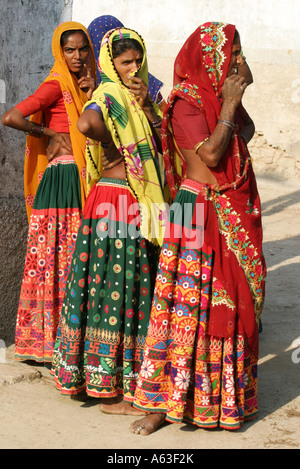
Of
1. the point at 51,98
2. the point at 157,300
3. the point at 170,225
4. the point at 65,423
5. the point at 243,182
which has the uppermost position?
the point at 51,98

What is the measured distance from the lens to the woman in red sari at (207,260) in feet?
12.0

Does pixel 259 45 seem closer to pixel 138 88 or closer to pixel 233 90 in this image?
pixel 138 88

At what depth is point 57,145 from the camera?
192 inches

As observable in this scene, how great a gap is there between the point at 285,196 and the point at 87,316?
26.3ft

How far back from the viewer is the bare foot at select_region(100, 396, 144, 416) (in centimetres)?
412

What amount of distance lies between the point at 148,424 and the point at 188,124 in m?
1.65

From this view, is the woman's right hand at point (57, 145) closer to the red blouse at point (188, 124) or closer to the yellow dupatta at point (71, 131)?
the yellow dupatta at point (71, 131)

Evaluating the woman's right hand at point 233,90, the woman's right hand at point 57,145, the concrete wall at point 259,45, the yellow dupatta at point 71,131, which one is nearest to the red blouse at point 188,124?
the woman's right hand at point 233,90

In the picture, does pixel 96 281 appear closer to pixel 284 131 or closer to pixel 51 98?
pixel 51 98

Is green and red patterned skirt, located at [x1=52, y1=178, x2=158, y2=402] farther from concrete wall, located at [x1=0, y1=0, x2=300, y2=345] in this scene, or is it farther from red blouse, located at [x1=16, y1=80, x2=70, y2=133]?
concrete wall, located at [x1=0, y1=0, x2=300, y2=345]

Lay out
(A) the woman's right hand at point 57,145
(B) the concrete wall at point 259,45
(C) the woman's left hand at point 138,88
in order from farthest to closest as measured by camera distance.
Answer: (B) the concrete wall at point 259,45, (A) the woman's right hand at point 57,145, (C) the woman's left hand at point 138,88

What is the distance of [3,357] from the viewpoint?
16.3ft

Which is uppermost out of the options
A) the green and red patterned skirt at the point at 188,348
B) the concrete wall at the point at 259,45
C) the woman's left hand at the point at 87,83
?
the concrete wall at the point at 259,45

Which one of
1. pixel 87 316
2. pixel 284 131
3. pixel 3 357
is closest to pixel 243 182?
pixel 87 316
